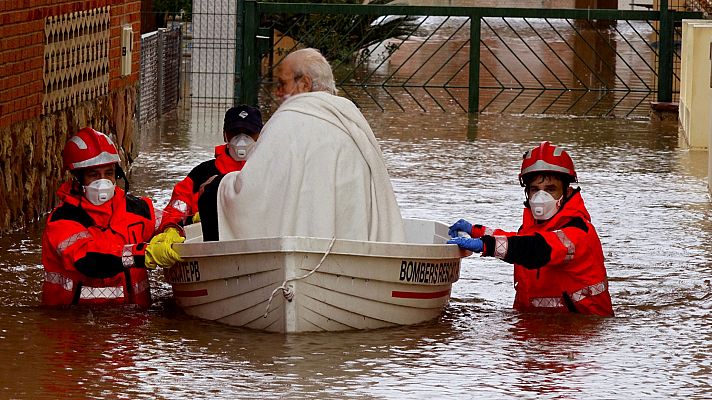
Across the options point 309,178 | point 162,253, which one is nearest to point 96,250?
point 162,253

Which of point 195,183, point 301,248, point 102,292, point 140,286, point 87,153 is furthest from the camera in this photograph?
point 195,183

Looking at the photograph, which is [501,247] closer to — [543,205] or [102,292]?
[543,205]

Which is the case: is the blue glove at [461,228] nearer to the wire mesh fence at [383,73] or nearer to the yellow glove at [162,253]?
the yellow glove at [162,253]

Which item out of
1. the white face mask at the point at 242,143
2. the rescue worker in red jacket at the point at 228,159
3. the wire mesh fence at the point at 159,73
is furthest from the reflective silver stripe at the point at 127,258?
the wire mesh fence at the point at 159,73

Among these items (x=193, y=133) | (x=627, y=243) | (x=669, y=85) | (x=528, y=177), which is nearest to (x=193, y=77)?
(x=193, y=133)

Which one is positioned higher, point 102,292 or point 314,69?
point 314,69

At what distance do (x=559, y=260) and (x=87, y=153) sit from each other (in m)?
2.45

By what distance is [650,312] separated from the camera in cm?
846

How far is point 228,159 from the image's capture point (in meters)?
9.28

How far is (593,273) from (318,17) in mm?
16567

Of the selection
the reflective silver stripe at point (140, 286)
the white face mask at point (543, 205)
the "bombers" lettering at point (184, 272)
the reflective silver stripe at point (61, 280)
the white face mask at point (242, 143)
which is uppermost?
the white face mask at point (242, 143)

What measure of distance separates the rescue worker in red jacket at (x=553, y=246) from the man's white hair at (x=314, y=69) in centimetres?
104

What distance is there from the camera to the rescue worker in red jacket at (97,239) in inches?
304

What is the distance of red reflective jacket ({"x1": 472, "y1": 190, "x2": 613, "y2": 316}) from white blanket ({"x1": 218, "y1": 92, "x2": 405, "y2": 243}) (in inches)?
26.3
